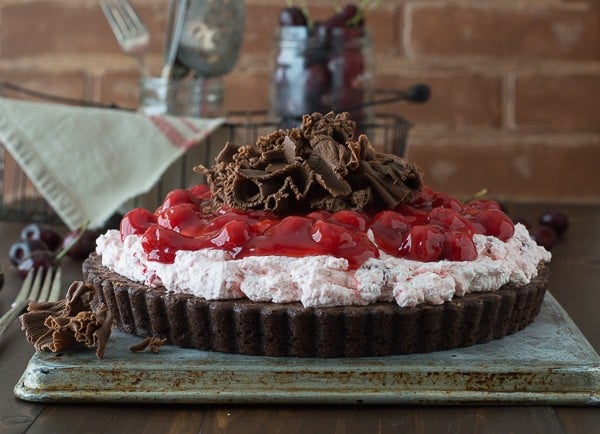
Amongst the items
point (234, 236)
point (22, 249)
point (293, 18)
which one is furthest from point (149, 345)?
point (293, 18)

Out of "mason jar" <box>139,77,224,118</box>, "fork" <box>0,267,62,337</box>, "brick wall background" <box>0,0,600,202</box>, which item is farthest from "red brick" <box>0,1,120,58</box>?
"fork" <box>0,267,62,337</box>

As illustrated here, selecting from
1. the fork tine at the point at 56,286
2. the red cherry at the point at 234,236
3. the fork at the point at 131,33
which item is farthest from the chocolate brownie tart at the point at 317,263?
A: the fork at the point at 131,33

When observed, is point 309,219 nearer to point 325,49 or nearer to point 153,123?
point 153,123

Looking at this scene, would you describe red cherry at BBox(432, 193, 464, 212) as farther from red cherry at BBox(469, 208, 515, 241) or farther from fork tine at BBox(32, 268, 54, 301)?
fork tine at BBox(32, 268, 54, 301)

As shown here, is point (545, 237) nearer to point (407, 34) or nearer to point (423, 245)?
point (423, 245)

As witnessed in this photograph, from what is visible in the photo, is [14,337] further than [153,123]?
No

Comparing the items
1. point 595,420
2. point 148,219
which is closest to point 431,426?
point 595,420

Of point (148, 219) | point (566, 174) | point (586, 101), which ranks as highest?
point (148, 219)
